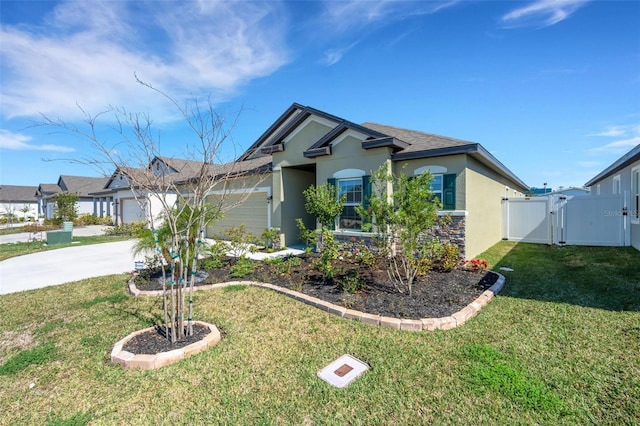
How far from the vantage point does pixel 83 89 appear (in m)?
6.74

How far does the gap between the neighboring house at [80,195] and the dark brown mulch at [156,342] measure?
3110cm

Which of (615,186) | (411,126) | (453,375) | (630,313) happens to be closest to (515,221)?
(615,186)

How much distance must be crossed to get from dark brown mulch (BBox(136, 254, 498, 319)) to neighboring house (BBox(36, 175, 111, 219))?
29.0m

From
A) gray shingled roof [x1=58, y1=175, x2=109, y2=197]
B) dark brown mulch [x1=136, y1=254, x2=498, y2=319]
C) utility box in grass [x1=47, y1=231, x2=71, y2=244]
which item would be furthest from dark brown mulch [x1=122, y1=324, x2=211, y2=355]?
gray shingled roof [x1=58, y1=175, x2=109, y2=197]

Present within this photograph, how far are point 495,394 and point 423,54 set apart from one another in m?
9.99

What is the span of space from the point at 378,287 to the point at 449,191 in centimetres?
464

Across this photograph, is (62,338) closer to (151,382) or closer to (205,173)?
(151,382)

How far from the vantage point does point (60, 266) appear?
9.93 m

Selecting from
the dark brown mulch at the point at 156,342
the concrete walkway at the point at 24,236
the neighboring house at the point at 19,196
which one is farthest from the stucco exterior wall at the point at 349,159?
the neighboring house at the point at 19,196

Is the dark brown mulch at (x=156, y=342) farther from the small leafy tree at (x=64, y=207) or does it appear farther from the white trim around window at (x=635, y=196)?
the small leafy tree at (x=64, y=207)

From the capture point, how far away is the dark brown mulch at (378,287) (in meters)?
5.30

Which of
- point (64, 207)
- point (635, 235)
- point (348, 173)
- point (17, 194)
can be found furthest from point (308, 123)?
point (17, 194)

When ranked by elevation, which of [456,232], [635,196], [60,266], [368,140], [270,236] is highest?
[368,140]

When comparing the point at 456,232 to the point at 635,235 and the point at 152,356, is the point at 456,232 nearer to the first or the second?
the point at 635,235
